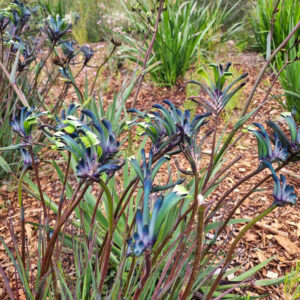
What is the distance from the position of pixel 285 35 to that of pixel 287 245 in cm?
236

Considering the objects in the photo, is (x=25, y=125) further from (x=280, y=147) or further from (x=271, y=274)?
(x=271, y=274)

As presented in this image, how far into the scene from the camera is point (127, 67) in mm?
4195

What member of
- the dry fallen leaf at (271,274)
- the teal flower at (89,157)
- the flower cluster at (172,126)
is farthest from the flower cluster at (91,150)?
the dry fallen leaf at (271,274)

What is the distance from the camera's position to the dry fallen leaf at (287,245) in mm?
1460

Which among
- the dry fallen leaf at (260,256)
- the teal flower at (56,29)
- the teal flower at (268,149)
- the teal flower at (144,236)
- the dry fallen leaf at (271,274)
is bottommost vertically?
the dry fallen leaf at (271,274)

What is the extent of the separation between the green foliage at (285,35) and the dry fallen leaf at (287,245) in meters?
0.66

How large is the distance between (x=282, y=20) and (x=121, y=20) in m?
3.08

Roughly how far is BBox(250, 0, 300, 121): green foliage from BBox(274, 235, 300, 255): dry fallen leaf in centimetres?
66

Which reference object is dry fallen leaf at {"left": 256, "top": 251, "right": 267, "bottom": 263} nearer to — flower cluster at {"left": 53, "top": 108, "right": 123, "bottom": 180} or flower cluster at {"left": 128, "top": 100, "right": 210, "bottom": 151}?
flower cluster at {"left": 128, "top": 100, "right": 210, "bottom": 151}

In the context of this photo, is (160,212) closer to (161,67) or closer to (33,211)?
(33,211)

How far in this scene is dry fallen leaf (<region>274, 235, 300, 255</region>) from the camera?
146 cm

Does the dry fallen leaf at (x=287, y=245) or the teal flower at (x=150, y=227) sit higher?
the teal flower at (x=150, y=227)

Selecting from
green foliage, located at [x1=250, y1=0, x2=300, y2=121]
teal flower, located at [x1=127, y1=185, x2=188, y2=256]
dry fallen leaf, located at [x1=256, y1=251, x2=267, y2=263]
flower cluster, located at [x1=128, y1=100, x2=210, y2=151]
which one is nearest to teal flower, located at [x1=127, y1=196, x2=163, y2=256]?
teal flower, located at [x1=127, y1=185, x2=188, y2=256]

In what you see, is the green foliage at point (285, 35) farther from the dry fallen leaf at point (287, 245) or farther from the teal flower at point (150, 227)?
the teal flower at point (150, 227)
